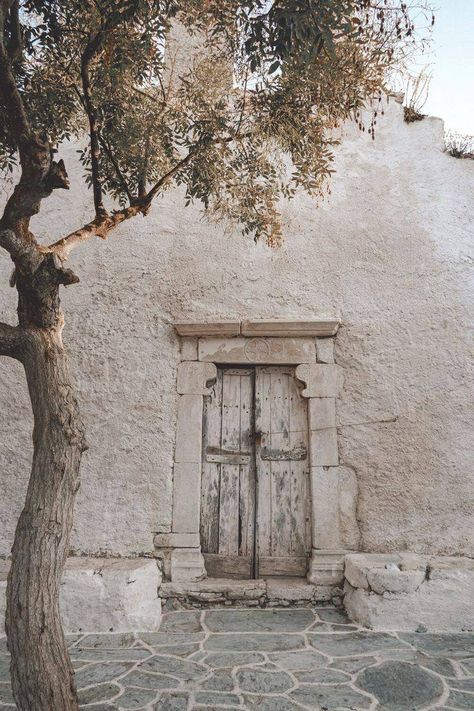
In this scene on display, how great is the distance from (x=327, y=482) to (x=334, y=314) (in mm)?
1536

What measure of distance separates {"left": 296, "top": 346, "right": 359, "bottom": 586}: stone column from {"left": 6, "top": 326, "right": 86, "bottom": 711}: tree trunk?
8.62 ft

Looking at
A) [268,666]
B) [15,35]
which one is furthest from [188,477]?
[15,35]

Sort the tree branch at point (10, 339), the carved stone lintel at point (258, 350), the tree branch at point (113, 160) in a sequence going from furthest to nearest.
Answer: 1. the carved stone lintel at point (258, 350)
2. the tree branch at point (113, 160)
3. the tree branch at point (10, 339)

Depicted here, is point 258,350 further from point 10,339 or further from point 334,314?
point 10,339

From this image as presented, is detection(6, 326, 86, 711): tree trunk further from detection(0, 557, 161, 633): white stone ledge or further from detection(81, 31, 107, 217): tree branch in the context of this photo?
detection(0, 557, 161, 633): white stone ledge

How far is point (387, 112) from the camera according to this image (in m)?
5.46

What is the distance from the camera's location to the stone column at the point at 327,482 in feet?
14.6

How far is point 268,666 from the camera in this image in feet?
10.8

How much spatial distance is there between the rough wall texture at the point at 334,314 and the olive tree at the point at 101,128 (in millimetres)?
485

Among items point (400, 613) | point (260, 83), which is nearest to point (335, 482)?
point (400, 613)

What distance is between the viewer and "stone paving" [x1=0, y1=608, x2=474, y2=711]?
2.86 m

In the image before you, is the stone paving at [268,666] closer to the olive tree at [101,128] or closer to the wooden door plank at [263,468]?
the wooden door plank at [263,468]

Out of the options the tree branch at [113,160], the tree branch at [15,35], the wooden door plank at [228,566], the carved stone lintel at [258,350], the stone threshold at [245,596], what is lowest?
the stone threshold at [245,596]

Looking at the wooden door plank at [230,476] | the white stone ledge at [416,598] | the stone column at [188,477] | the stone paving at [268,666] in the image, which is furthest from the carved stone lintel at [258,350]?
the stone paving at [268,666]
